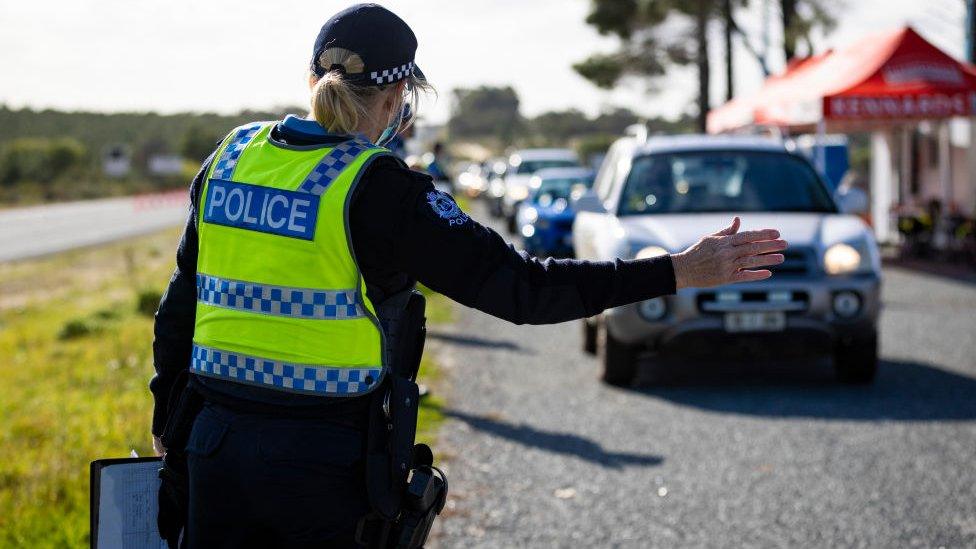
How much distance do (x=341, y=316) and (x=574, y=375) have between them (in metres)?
7.05

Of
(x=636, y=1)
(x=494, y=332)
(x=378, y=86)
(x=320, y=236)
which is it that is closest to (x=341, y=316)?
(x=320, y=236)

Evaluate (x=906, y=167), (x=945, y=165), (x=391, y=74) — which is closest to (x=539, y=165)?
(x=906, y=167)

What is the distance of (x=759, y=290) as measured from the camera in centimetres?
831

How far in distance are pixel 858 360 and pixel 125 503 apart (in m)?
6.51

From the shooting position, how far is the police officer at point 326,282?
250cm

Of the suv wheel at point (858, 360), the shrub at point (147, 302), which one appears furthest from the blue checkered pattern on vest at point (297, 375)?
the shrub at point (147, 302)

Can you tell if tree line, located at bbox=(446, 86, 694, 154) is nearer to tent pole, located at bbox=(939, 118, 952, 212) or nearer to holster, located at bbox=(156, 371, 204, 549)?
tent pole, located at bbox=(939, 118, 952, 212)

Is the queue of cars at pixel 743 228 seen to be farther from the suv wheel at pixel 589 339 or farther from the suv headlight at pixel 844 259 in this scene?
the suv wheel at pixel 589 339

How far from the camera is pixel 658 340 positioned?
8.41 m

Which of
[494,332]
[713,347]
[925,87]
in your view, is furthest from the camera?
[925,87]

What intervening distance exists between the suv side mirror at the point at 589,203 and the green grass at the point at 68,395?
161cm

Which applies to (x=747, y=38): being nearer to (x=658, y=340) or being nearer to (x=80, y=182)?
(x=658, y=340)

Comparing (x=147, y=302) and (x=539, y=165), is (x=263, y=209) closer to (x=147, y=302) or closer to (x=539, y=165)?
(x=147, y=302)

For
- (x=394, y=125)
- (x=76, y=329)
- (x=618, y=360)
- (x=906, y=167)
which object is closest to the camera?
(x=394, y=125)
